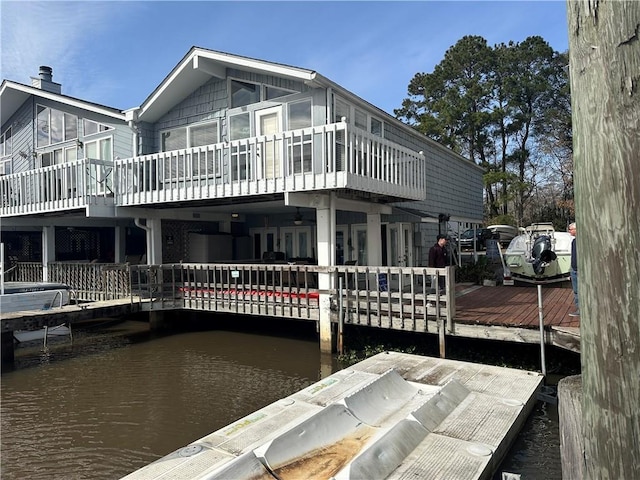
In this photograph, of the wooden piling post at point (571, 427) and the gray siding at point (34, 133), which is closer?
the wooden piling post at point (571, 427)

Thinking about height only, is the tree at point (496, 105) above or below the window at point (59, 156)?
above

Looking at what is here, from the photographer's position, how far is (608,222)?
3.81 feet

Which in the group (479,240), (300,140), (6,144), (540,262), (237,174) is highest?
(6,144)

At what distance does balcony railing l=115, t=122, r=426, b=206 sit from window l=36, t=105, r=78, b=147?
15.4 feet

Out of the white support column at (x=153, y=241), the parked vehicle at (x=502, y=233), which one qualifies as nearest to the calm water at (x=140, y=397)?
the white support column at (x=153, y=241)

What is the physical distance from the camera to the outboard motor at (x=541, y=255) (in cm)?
1247

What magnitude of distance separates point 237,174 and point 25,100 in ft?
38.4

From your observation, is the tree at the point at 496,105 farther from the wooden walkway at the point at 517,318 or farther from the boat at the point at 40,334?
the boat at the point at 40,334

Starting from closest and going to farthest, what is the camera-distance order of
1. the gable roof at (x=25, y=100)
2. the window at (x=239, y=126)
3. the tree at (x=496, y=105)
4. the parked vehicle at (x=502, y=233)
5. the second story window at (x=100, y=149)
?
the window at (x=239, y=126) → the gable roof at (x=25, y=100) → the second story window at (x=100, y=149) → the parked vehicle at (x=502, y=233) → the tree at (x=496, y=105)

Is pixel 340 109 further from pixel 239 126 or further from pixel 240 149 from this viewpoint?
pixel 239 126

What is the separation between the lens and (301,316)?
959 cm

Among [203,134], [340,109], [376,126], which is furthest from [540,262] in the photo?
[203,134]

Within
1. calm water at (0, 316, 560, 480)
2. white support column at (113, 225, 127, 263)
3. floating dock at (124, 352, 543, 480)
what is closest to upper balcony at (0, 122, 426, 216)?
white support column at (113, 225, 127, 263)

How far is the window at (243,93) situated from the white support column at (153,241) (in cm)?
427
